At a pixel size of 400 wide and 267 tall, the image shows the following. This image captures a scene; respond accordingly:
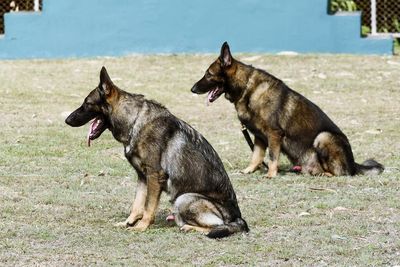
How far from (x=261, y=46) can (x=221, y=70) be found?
8.36 metres

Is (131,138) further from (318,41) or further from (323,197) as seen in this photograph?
(318,41)

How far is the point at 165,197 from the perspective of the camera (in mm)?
9680

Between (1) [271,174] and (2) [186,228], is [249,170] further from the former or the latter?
(2) [186,228]

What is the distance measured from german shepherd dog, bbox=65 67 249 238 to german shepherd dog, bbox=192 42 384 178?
100 inches

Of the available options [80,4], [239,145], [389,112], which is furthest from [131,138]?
[80,4]

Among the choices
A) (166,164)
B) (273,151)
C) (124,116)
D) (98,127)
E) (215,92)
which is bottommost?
(273,151)

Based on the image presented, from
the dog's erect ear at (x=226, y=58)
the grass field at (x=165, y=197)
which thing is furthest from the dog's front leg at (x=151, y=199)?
the dog's erect ear at (x=226, y=58)

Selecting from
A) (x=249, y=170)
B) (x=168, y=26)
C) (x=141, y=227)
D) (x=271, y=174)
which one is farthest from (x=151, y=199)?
(x=168, y=26)

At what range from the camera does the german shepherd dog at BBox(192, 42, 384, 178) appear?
1082cm

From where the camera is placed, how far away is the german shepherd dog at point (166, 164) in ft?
26.3

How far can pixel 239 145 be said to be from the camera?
499 inches

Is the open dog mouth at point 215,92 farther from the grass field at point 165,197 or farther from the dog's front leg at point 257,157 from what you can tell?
the grass field at point 165,197

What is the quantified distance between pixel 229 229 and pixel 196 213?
1.01ft

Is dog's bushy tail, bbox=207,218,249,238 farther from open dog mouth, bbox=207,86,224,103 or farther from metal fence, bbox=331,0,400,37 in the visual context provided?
metal fence, bbox=331,0,400,37
